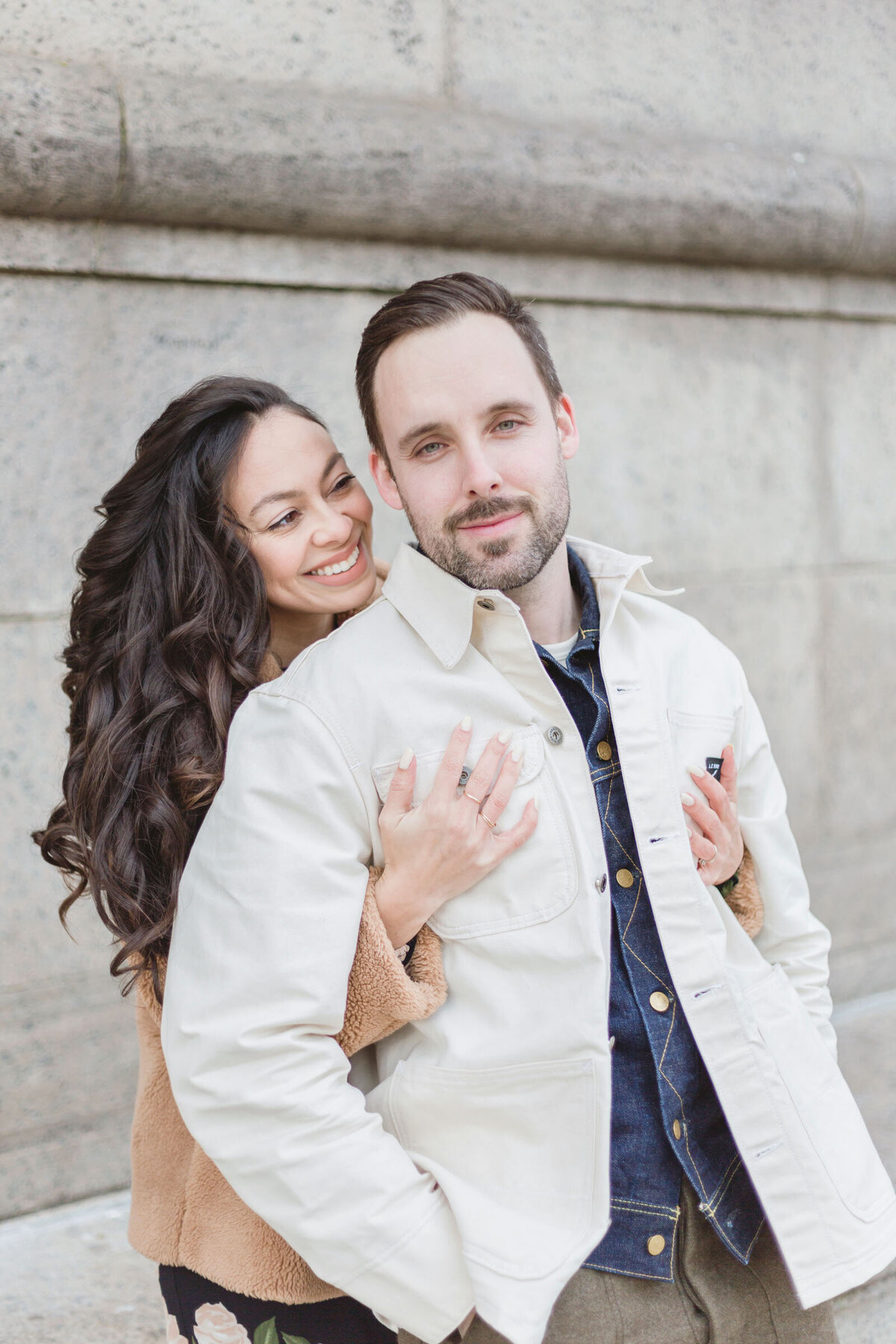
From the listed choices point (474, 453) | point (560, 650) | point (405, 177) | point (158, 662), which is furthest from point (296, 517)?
point (405, 177)

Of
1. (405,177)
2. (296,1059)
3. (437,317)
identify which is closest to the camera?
(296,1059)

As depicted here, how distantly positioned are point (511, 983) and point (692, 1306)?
616 millimetres

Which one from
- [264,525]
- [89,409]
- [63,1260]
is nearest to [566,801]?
[264,525]

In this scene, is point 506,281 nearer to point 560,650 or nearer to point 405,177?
point 405,177

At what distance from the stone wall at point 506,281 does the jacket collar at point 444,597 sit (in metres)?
1.32

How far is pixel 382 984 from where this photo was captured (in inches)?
68.3

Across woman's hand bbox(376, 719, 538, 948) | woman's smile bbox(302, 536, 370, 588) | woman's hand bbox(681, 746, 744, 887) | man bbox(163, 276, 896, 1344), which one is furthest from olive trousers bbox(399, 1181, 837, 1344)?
woman's smile bbox(302, 536, 370, 588)

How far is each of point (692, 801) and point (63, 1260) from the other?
2.05 m

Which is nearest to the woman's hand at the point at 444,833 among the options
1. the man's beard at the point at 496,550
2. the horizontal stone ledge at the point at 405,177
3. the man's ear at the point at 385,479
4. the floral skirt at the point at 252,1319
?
the man's beard at the point at 496,550

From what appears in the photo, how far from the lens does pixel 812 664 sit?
4141 mm

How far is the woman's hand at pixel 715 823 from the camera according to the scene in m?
1.98

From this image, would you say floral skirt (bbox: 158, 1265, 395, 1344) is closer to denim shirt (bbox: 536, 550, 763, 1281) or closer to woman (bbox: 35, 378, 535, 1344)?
woman (bbox: 35, 378, 535, 1344)

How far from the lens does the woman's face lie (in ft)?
7.28

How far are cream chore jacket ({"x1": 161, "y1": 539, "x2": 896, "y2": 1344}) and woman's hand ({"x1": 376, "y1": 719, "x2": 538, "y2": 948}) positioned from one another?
3cm
